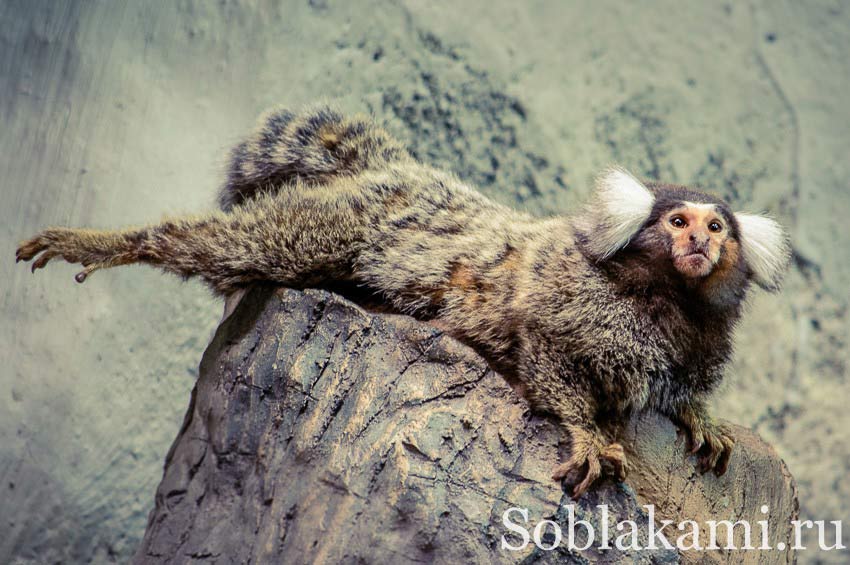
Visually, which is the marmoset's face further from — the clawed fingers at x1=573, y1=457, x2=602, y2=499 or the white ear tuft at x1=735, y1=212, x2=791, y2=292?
the clawed fingers at x1=573, y1=457, x2=602, y2=499

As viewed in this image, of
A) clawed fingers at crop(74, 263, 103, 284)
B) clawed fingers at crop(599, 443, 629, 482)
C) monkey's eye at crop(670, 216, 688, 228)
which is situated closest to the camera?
clawed fingers at crop(599, 443, 629, 482)

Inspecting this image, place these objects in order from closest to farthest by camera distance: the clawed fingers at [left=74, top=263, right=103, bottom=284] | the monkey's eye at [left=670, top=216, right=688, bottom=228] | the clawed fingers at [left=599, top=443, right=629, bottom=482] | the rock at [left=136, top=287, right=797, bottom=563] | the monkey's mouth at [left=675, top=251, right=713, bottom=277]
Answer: the rock at [left=136, top=287, right=797, bottom=563] < the clawed fingers at [left=599, top=443, right=629, bottom=482] < the monkey's mouth at [left=675, top=251, right=713, bottom=277] < the monkey's eye at [left=670, top=216, right=688, bottom=228] < the clawed fingers at [left=74, top=263, right=103, bottom=284]

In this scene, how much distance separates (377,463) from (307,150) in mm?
1439

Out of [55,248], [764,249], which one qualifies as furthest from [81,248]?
[764,249]

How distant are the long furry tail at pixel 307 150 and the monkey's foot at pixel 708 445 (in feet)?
4.94

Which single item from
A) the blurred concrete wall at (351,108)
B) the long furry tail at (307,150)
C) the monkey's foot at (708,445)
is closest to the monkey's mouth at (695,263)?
the monkey's foot at (708,445)

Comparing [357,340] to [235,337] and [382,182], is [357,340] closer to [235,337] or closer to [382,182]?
[235,337]

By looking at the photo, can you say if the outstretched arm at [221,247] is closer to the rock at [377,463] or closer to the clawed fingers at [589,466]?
the rock at [377,463]

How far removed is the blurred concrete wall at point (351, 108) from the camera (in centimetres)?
335

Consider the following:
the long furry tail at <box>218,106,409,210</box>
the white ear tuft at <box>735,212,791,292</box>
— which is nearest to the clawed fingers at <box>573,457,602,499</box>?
the white ear tuft at <box>735,212,791,292</box>

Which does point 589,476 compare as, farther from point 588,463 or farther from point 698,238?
point 698,238

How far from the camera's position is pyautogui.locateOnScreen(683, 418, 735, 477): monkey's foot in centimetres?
255

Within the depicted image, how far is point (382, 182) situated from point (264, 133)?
583mm

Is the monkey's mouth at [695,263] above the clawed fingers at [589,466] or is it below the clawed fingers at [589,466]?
above
